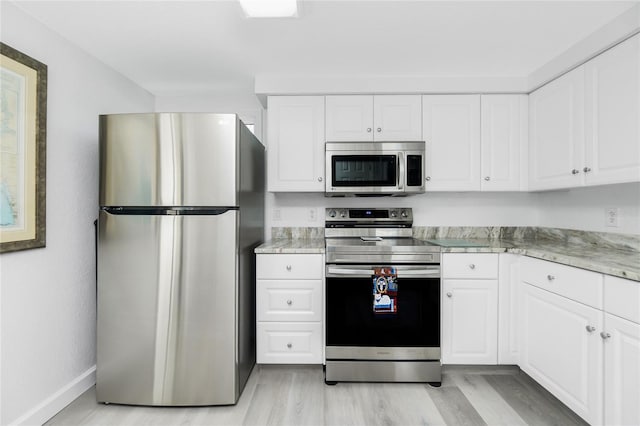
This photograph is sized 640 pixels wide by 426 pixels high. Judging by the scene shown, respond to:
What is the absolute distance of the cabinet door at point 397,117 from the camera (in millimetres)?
2490

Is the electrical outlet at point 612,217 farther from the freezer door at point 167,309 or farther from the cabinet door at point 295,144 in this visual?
the freezer door at point 167,309

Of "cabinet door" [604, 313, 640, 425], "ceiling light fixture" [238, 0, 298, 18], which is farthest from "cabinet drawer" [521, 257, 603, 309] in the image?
"ceiling light fixture" [238, 0, 298, 18]

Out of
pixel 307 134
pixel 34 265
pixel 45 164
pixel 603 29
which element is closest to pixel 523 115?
pixel 603 29

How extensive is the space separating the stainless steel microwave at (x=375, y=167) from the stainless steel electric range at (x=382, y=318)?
528 mm

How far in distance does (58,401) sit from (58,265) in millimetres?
793

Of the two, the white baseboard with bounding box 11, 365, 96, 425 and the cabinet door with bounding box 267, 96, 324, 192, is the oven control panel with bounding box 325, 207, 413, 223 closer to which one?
the cabinet door with bounding box 267, 96, 324, 192

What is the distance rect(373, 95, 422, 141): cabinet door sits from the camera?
249cm

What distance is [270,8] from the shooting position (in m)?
1.53

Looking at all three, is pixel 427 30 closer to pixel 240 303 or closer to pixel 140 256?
pixel 240 303

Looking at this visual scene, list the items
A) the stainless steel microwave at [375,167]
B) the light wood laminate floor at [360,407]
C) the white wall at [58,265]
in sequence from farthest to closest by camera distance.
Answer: the stainless steel microwave at [375,167] → the light wood laminate floor at [360,407] → the white wall at [58,265]

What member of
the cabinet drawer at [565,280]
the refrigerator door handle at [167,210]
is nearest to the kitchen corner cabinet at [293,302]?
the refrigerator door handle at [167,210]

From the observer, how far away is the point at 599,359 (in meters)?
1.48

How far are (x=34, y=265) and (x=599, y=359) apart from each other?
9.70 ft

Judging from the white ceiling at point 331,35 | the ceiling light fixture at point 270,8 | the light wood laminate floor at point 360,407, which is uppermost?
the white ceiling at point 331,35
